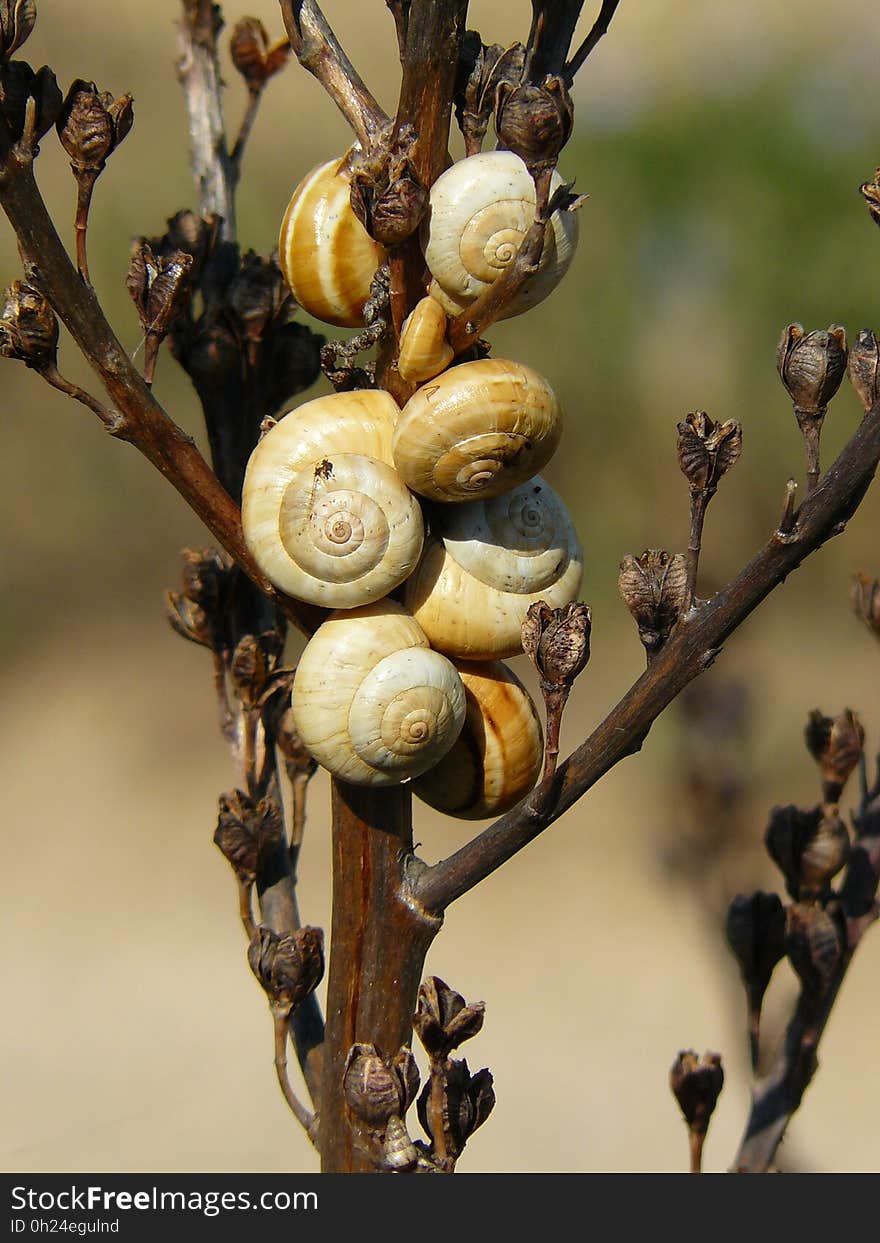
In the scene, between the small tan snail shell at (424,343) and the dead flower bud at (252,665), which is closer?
the small tan snail shell at (424,343)

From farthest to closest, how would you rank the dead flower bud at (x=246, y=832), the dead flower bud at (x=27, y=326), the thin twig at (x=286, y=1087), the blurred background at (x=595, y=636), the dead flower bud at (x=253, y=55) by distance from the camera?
the blurred background at (x=595, y=636) → the dead flower bud at (x=253, y=55) → the dead flower bud at (x=246, y=832) → the thin twig at (x=286, y=1087) → the dead flower bud at (x=27, y=326)

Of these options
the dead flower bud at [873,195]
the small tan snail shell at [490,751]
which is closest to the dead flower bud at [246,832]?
the small tan snail shell at [490,751]

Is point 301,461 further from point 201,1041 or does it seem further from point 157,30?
point 157,30

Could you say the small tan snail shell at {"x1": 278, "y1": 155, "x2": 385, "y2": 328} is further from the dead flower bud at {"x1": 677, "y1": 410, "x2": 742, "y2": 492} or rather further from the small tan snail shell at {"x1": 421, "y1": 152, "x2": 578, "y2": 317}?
the dead flower bud at {"x1": 677, "y1": 410, "x2": 742, "y2": 492}

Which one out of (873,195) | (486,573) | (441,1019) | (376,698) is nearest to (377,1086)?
(441,1019)

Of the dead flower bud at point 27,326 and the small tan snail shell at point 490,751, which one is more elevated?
the dead flower bud at point 27,326

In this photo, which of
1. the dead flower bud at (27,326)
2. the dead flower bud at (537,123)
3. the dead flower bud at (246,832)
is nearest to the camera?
the dead flower bud at (537,123)

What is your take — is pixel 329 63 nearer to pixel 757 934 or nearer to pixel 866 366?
pixel 866 366

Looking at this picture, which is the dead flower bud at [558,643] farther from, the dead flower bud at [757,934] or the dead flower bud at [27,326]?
the dead flower bud at [757,934]
